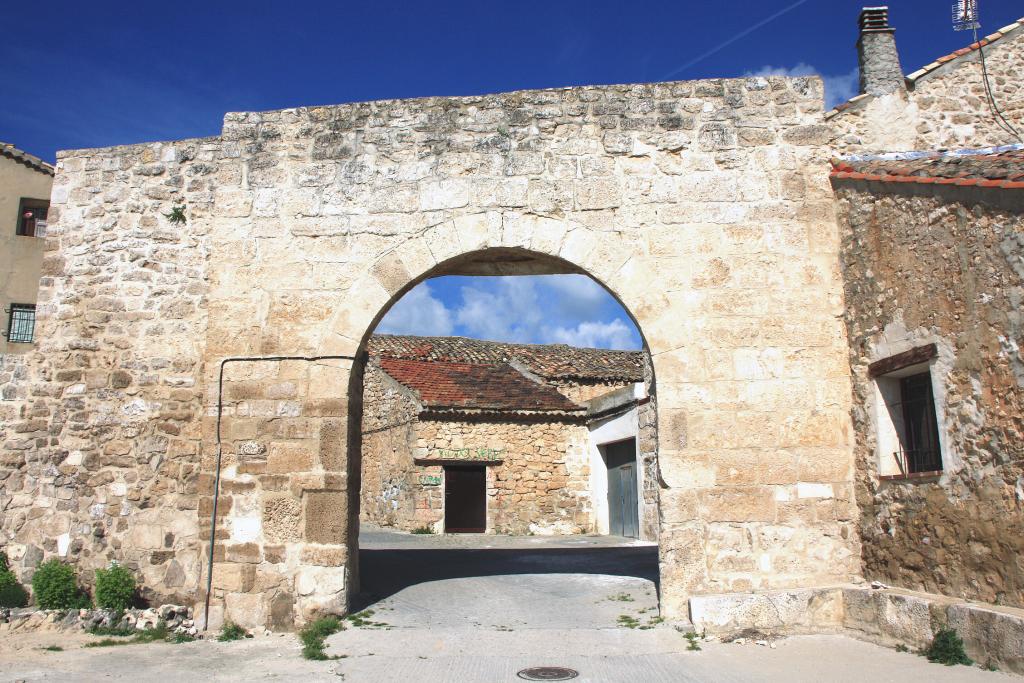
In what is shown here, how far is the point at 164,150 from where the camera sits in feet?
25.0

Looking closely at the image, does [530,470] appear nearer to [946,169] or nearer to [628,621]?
[628,621]

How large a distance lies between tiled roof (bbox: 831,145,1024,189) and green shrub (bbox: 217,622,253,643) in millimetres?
6120

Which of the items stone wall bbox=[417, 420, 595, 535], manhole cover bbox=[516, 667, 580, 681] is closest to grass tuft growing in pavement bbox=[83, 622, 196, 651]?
manhole cover bbox=[516, 667, 580, 681]

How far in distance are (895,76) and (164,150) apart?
22.1 ft

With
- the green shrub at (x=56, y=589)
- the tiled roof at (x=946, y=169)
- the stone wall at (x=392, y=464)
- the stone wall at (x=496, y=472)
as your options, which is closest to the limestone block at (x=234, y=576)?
the green shrub at (x=56, y=589)

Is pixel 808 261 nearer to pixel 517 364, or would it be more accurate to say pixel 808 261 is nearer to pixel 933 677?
pixel 933 677

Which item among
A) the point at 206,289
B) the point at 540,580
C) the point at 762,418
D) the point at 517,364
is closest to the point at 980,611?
the point at 762,418

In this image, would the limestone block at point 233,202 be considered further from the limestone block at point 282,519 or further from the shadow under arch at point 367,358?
the limestone block at point 282,519

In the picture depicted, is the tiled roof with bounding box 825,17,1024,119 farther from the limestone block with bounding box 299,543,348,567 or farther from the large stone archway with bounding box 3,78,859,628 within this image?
the limestone block with bounding box 299,543,348,567

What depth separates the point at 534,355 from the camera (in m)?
23.3

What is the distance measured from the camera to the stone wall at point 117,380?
7.01 metres

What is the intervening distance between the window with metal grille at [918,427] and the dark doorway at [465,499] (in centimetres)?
1240

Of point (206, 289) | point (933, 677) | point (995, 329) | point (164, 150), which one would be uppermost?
point (164, 150)

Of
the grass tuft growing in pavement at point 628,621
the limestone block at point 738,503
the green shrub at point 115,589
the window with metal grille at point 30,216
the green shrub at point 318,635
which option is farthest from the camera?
the window with metal grille at point 30,216
